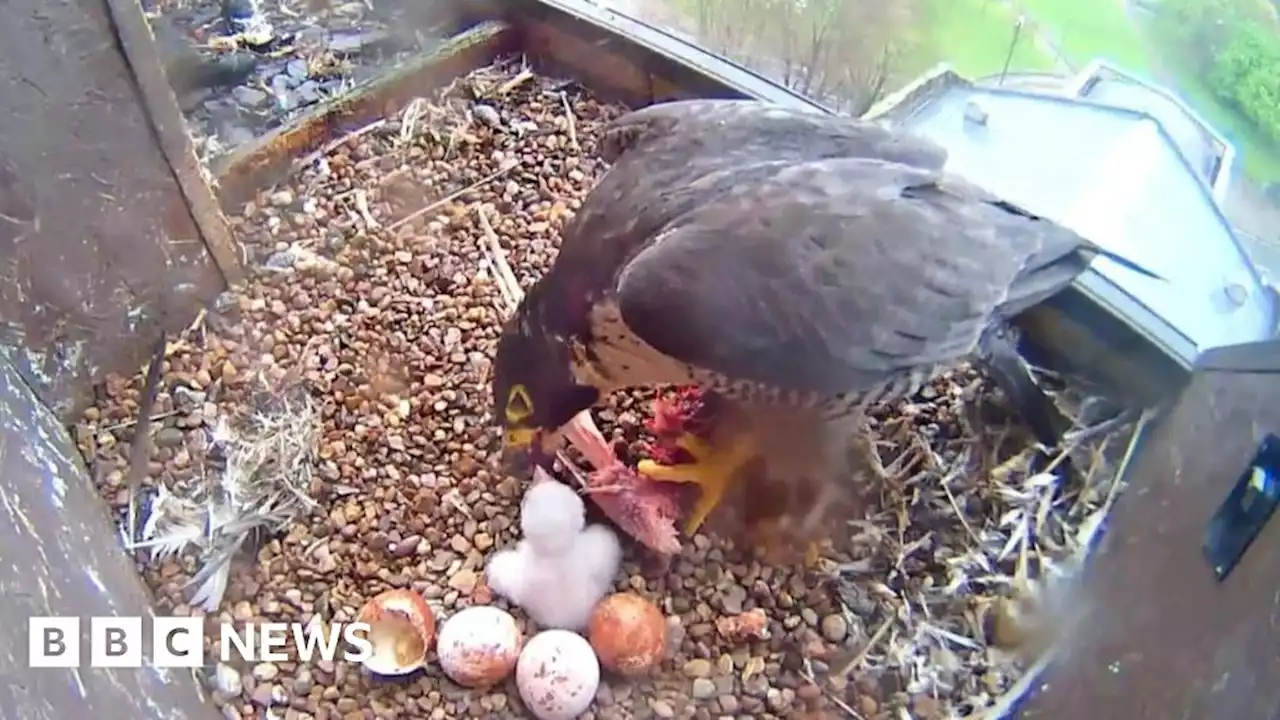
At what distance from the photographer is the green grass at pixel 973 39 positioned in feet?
5.52

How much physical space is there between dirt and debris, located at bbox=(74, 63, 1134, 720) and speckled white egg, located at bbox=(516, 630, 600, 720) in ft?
0.19

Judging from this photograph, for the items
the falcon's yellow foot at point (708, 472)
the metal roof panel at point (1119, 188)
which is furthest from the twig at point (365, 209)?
the metal roof panel at point (1119, 188)

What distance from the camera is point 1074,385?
1.76 m

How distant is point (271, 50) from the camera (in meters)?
2.41

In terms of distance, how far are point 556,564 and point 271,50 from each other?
4.71 feet

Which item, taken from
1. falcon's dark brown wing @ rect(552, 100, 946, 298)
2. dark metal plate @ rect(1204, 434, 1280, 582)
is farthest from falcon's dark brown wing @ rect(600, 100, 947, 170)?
dark metal plate @ rect(1204, 434, 1280, 582)

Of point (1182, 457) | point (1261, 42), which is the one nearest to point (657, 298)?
point (1182, 457)

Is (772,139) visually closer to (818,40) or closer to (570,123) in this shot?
(818,40)

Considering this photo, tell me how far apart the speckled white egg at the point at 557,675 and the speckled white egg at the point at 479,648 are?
0.09 feet

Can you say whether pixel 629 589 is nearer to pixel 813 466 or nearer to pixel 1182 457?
pixel 813 466

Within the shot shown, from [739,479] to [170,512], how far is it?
866mm

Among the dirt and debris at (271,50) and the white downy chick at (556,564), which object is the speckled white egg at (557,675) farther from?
the dirt and debris at (271,50)

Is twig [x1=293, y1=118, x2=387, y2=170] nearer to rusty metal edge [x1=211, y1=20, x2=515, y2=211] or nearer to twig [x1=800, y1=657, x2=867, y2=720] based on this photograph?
rusty metal edge [x1=211, y1=20, x2=515, y2=211]

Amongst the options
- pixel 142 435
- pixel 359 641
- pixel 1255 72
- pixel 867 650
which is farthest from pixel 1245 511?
pixel 142 435
